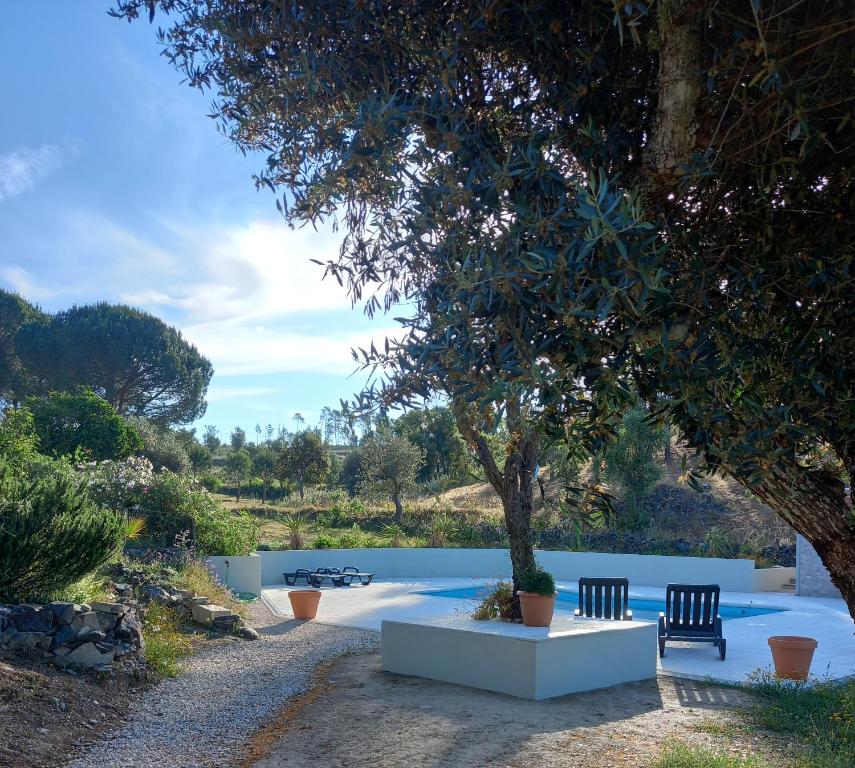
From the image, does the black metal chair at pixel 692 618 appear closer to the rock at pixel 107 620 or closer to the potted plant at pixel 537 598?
the potted plant at pixel 537 598

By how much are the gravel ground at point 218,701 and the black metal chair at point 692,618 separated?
3.78 m

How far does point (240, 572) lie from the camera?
1524 cm

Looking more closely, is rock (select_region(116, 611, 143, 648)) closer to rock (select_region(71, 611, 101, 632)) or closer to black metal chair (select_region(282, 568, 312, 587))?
rock (select_region(71, 611, 101, 632))

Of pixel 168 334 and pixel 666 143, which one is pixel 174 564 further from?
pixel 168 334

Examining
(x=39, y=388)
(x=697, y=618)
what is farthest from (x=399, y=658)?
(x=39, y=388)

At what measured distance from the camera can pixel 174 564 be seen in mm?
12773

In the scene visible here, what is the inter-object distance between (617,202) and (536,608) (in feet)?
20.0

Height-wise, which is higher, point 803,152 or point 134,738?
point 803,152

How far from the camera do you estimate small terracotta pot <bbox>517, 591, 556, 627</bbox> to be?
26.9ft

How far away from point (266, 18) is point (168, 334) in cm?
4370

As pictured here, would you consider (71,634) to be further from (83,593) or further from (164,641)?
(164,641)

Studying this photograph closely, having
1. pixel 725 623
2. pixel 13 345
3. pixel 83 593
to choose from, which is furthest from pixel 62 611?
pixel 13 345

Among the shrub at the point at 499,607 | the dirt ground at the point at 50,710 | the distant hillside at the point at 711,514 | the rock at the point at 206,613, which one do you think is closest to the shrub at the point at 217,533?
the rock at the point at 206,613

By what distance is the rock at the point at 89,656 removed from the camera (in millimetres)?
7460
